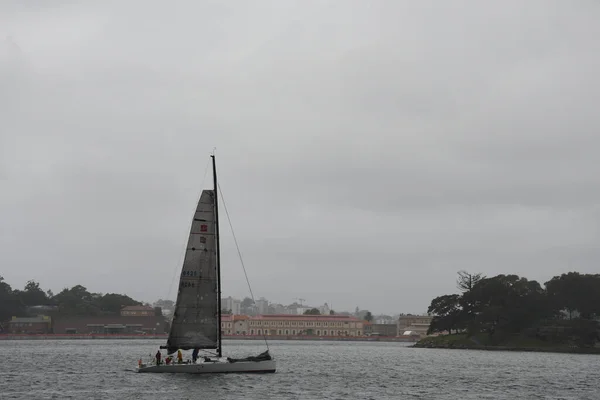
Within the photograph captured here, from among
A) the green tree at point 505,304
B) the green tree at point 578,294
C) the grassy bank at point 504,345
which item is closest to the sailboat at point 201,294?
the grassy bank at point 504,345

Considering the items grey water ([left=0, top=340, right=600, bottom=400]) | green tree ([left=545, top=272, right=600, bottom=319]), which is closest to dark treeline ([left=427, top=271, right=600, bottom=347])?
green tree ([left=545, top=272, right=600, bottom=319])

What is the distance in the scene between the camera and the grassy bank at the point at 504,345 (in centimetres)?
12669

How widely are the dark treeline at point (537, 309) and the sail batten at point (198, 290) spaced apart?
87509 mm

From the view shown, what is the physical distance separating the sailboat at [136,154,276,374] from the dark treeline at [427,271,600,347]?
87098mm

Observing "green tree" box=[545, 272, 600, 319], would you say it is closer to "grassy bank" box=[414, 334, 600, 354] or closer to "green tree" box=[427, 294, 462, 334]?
"grassy bank" box=[414, 334, 600, 354]

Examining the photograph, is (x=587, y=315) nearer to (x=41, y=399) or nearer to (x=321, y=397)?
(x=321, y=397)

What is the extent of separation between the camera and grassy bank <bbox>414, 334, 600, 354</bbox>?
12669 cm

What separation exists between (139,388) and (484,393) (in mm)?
22333

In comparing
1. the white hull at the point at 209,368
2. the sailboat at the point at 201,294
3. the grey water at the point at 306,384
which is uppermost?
the sailboat at the point at 201,294

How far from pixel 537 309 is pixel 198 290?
9352cm

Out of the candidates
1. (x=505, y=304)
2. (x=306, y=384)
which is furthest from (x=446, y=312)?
(x=306, y=384)

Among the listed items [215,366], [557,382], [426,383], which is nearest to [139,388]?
[215,366]

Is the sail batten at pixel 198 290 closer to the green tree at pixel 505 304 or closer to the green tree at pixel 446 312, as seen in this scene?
the green tree at pixel 505 304

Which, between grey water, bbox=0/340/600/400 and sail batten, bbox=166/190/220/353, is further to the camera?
sail batten, bbox=166/190/220/353
